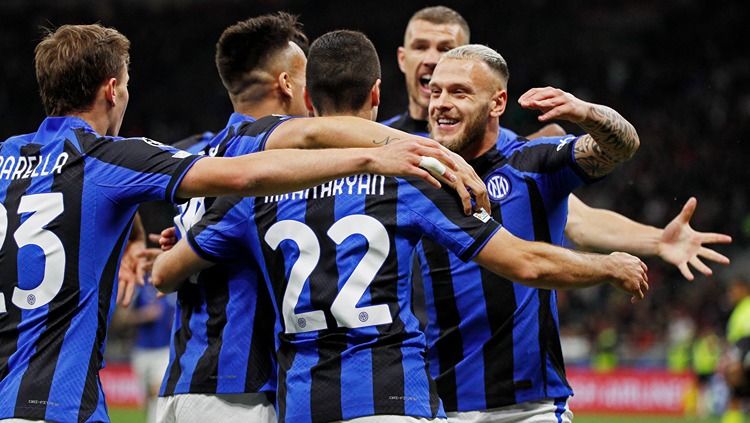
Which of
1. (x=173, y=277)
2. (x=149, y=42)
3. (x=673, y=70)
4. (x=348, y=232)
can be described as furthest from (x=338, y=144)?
(x=149, y=42)

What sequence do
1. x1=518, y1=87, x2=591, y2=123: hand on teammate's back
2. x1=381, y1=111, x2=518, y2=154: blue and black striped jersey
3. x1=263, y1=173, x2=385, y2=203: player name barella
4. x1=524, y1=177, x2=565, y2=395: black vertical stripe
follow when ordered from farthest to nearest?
1. x1=381, y1=111, x2=518, y2=154: blue and black striped jersey
2. x1=524, y1=177, x2=565, y2=395: black vertical stripe
3. x1=518, y1=87, x2=591, y2=123: hand on teammate's back
4. x1=263, y1=173, x2=385, y2=203: player name barella

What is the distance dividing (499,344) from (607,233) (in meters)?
1.03

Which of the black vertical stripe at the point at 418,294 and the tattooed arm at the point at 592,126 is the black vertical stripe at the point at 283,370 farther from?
the tattooed arm at the point at 592,126

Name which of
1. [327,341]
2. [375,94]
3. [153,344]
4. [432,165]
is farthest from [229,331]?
[153,344]

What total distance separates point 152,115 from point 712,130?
570 inches

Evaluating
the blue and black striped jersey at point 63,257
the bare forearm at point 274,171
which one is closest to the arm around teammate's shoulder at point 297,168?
the bare forearm at point 274,171

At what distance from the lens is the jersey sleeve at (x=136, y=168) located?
405cm

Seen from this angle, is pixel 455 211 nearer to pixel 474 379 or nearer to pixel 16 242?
pixel 474 379

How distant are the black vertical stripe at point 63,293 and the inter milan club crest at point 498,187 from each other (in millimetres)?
2138

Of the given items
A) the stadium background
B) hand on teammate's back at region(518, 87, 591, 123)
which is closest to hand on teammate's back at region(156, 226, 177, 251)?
hand on teammate's back at region(518, 87, 591, 123)

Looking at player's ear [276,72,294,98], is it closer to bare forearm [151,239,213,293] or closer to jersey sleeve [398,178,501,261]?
bare forearm [151,239,213,293]

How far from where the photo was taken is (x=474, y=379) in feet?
17.5

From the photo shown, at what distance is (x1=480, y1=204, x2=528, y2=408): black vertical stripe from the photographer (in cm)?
531

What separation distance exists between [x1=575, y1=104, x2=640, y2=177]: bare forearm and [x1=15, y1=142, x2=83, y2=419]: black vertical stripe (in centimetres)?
221
